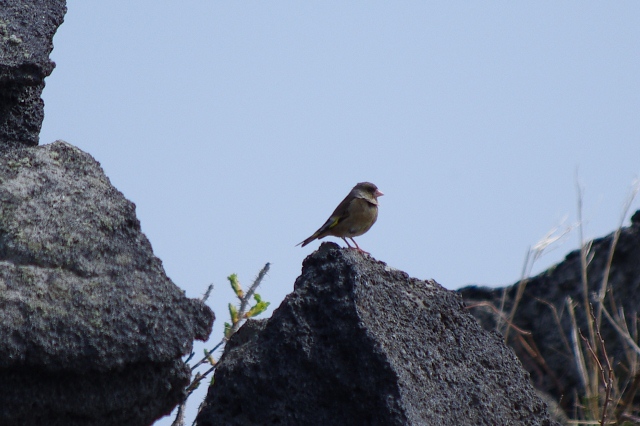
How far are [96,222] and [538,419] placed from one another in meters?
2.03

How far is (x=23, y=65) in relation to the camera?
156 inches

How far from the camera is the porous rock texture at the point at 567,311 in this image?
21.3 feet

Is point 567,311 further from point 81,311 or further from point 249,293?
point 81,311

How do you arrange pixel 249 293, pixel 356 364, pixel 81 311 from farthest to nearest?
pixel 249 293 → pixel 81 311 → pixel 356 364

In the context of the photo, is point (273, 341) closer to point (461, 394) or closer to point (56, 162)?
point (461, 394)

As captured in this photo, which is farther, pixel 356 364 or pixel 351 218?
pixel 351 218

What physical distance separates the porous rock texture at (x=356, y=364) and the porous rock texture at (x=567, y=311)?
2588 millimetres

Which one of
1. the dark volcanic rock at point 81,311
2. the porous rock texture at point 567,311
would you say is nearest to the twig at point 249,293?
the dark volcanic rock at point 81,311

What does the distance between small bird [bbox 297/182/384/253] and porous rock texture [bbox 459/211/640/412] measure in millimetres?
1047

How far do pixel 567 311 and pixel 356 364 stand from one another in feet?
12.2

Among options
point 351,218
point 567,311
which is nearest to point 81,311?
point 351,218

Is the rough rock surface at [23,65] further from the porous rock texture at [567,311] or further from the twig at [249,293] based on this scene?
the porous rock texture at [567,311]

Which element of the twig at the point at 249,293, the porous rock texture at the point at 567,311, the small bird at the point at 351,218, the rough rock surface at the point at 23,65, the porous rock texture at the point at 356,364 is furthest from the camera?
the porous rock texture at the point at 567,311

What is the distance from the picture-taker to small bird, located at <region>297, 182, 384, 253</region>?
593cm
